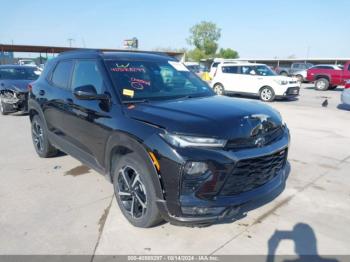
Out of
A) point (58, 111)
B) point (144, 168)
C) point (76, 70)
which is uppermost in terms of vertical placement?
point (76, 70)

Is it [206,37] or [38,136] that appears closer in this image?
[38,136]

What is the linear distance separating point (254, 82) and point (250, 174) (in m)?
12.7

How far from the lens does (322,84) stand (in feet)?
66.2

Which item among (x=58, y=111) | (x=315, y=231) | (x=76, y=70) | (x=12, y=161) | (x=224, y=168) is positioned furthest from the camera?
(x=12, y=161)

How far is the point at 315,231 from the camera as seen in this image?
3.22 m

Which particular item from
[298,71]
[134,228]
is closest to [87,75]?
[134,228]

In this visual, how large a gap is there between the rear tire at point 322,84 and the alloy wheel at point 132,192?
19944mm

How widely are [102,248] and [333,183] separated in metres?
3.42

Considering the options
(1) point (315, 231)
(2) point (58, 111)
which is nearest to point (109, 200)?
(2) point (58, 111)

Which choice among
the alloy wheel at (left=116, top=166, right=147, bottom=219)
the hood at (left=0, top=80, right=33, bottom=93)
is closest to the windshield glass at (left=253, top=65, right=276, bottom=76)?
the hood at (left=0, top=80, right=33, bottom=93)

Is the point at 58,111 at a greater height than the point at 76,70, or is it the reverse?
the point at 76,70

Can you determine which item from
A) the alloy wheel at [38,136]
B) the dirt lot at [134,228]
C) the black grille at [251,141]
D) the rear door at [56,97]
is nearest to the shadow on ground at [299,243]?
the dirt lot at [134,228]

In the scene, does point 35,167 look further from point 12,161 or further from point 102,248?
point 102,248

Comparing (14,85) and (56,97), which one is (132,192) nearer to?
(56,97)
